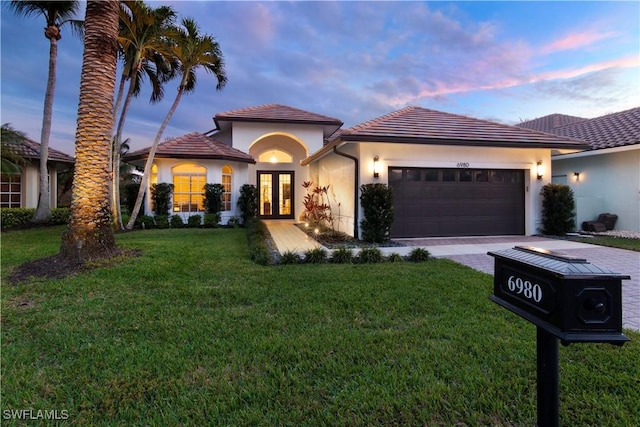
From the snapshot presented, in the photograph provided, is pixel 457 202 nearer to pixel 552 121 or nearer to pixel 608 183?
pixel 608 183

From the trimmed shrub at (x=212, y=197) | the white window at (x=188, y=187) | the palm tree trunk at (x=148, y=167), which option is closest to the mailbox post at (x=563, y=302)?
the palm tree trunk at (x=148, y=167)

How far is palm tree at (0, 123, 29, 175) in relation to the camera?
11.7 m

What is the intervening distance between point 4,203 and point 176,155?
26.1 feet

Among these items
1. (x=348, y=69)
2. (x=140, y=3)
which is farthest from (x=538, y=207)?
(x=140, y=3)

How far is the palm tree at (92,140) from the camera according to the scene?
20.5 feet

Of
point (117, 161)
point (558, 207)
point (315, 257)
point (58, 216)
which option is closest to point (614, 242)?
point (558, 207)

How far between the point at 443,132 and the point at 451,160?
3.28ft

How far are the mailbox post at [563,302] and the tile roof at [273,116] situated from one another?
Answer: 14.9 meters

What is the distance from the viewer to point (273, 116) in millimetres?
15727

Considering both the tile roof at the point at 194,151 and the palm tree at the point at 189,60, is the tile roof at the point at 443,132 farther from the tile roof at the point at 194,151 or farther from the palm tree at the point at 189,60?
the palm tree at the point at 189,60

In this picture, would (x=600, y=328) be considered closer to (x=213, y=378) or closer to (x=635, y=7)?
(x=213, y=378)

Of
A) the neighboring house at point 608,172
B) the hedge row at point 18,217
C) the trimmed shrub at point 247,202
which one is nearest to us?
the neighboring house at point 608,172

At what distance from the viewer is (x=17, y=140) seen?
12492 mm

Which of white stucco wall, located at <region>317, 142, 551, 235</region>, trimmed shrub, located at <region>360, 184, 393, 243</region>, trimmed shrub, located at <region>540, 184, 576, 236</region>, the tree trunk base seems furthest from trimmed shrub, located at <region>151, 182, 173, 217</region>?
trimmed shrub, located at <region>540, 184, 576, 236</region>
